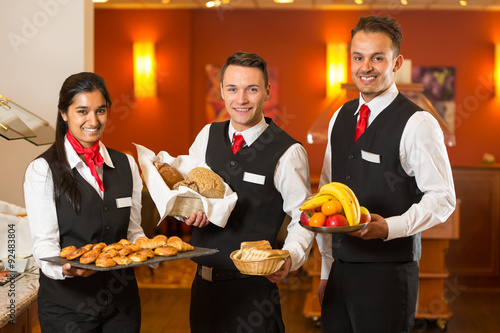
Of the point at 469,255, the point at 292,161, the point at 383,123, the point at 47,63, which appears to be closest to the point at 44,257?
the point at 292,161

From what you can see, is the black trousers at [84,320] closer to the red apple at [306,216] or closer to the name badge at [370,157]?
the red apple at [306,216]

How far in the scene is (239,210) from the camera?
1.99 m

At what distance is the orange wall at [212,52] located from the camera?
22.7 ft

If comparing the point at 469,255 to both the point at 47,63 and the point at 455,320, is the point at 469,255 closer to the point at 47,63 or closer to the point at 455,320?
the point at 455,320

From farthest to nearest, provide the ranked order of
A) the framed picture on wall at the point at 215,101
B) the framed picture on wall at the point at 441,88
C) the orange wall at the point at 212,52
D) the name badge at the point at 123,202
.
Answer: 1. the framed picture on wall at the point at 215,101
2. the orange wall at the point at 212,52
3. the framed picture on wall at the point at 441,88
4. the name badge at the point at 123,202

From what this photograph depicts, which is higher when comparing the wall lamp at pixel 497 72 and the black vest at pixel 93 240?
the wall lamp at pixel 497 72

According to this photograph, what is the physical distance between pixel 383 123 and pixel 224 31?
5.49 metres

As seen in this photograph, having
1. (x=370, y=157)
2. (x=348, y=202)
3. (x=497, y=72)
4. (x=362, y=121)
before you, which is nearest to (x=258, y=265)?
(x=348, y=202)

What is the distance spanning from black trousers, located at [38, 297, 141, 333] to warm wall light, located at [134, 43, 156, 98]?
5.47 metres

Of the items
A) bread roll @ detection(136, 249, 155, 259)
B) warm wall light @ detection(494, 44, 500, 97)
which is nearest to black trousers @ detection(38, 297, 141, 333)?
bread roll @ detection(136, 249, 155, 259)

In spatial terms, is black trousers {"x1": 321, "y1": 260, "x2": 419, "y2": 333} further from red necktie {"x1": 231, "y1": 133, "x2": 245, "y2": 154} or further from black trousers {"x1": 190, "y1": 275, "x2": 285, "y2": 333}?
red necktie {"x1": 231, "y1": 133, "x2": 245, "y2": 154}

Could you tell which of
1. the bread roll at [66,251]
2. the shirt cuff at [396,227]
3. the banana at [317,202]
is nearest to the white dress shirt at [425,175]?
the shirt cuff at [396,227]

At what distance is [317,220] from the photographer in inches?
65.4

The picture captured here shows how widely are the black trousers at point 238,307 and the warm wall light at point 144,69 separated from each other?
5.34 meters
